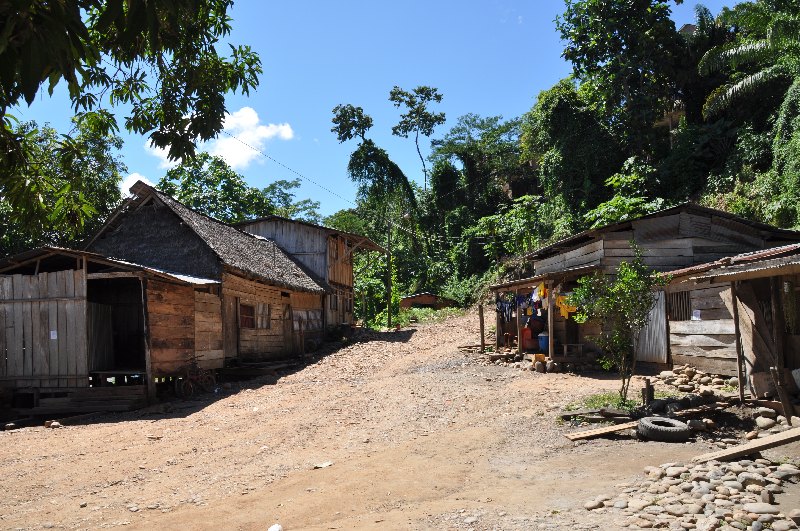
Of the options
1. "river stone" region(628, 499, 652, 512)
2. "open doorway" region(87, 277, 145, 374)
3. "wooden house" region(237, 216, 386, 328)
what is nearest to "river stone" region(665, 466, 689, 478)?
"river stone" region(628, 499, 652, 512)

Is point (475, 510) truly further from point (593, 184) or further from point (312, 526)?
point (593, 184)

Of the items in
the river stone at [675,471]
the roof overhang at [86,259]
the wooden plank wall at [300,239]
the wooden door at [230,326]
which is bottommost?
the river stone at [675,471]

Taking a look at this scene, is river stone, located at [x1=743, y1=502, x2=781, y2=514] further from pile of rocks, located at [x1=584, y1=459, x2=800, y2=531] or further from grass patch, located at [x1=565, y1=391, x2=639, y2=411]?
grass patch, located at [x1=565, y1=391, x2=639, y2=411]

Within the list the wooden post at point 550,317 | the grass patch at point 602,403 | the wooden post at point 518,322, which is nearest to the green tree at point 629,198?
the wooden post at point 518,322

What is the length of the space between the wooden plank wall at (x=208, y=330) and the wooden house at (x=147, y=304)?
29mm

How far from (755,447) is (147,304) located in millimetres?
12657

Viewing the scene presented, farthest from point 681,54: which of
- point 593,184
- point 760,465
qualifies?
point 760,465

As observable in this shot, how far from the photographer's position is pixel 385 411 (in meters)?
12.0

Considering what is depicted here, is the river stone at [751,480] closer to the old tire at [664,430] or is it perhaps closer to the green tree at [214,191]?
the old tire at [664,430]

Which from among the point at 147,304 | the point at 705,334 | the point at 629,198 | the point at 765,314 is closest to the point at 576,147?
the point at 629,198

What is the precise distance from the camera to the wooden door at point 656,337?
48.8 feet

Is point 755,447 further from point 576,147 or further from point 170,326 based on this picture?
point 576,147

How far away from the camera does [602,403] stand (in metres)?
11.1

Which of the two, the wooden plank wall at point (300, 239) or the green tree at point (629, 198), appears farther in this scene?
the wooden plank wall at point (300, 239)
